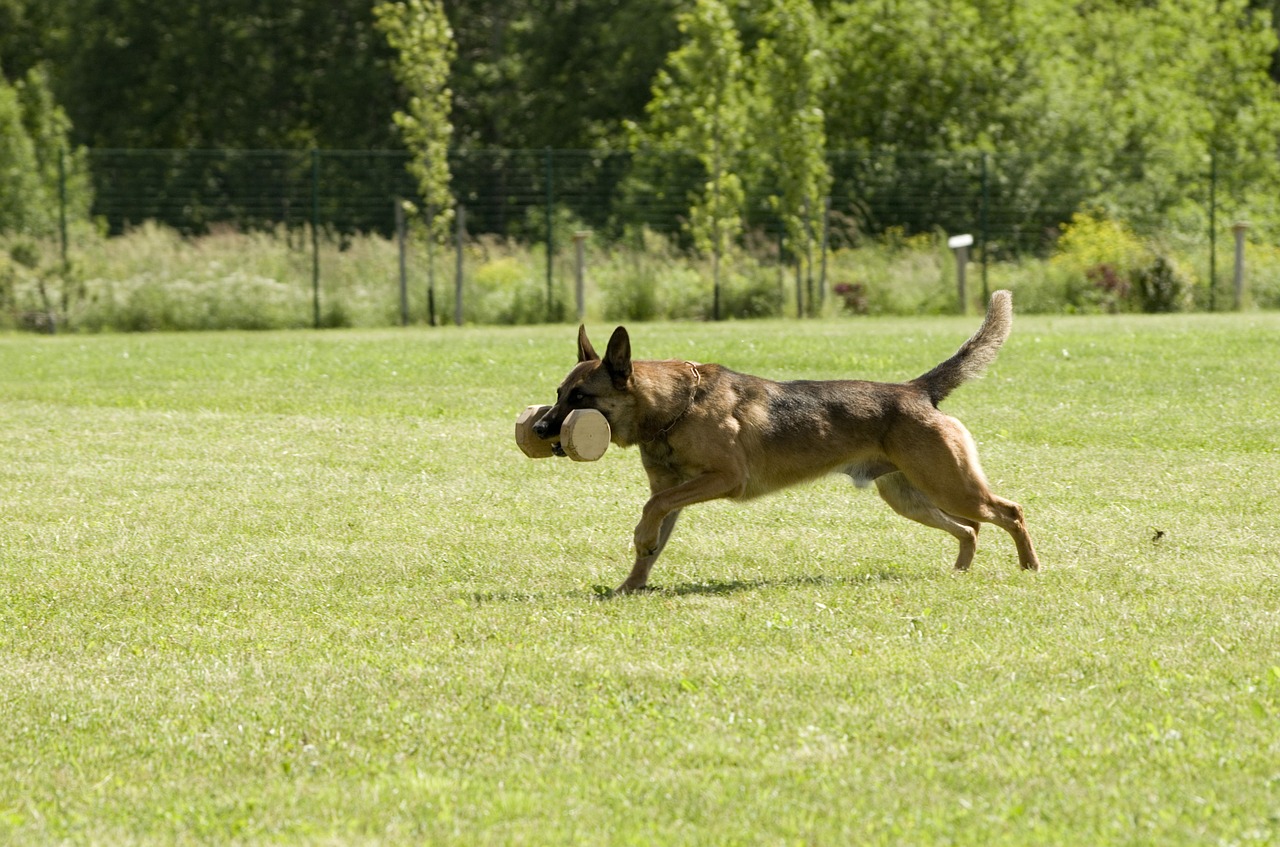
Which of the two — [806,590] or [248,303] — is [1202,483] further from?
[248,303]

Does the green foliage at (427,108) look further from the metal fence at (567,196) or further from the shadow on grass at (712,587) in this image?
the shadow on grass at (712,587)

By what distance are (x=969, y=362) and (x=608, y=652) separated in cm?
286

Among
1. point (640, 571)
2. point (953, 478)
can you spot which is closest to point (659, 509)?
point (640, 571)

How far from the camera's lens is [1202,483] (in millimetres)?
10312

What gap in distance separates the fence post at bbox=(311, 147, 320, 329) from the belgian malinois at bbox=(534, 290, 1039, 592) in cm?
2065

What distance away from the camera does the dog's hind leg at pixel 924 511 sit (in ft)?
26.1

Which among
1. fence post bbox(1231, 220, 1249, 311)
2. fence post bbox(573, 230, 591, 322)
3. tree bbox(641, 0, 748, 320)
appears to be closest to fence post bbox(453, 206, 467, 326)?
fence post bbox(573, 230, 591, 322)

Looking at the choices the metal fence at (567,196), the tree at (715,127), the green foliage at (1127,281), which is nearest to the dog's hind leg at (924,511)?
the metal fence at (567,196)

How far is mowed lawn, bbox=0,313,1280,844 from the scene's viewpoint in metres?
4.45

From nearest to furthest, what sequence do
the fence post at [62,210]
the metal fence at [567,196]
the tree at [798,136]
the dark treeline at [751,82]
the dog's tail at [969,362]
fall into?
the dog's tail at [969,362] < the fence post at [62,210] < the tree at [798,136] < the metal fence at [567,196] < the dark treeline at [751,82]

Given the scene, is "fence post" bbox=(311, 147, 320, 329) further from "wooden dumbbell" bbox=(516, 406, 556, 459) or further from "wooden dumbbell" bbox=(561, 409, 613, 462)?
"wooden dumbbell" bbox=(561, 409, 613, 462)

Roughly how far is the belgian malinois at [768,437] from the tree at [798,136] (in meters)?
21.0

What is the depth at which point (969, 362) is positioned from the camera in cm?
813

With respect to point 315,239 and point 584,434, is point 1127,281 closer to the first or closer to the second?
point 315,239
